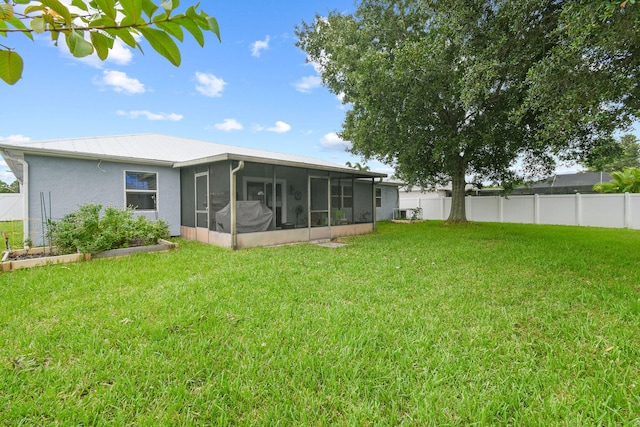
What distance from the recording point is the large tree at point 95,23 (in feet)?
1.92

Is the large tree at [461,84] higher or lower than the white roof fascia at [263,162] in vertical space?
higher

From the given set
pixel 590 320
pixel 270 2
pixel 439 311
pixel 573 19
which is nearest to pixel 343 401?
pixel 439 311

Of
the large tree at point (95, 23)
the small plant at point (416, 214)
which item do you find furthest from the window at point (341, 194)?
the large tree at point (95, 23)

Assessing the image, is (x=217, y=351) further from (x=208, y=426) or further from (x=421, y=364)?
(x=421, y=364)

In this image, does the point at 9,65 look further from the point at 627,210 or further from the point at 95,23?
the point at 627,210

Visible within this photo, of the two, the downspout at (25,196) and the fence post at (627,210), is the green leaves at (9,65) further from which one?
the fence post at (627,210)

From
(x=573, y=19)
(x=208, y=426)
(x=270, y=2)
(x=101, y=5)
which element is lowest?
(x=208, y=426)

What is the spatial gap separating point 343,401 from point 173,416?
112 cm

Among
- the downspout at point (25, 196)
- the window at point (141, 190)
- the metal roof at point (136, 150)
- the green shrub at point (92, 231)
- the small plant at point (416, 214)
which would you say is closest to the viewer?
the green shrub at point (92, 231)

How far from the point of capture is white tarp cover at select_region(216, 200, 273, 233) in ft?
26.0

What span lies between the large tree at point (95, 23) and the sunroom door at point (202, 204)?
823 centimetres

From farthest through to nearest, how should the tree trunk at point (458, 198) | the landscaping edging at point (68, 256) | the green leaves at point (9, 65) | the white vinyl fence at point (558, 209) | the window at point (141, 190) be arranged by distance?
the tree trunk at point (458, 198)
the white vinyl fence at point (558, 209)
the window at point (141, 190)
the landscaping edging at point (68, 256)
the green leaves at point (9, 65)

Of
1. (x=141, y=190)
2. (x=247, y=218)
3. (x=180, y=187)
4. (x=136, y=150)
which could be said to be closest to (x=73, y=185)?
(x=141, y=190)

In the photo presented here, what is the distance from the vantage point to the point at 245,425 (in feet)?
5.96
